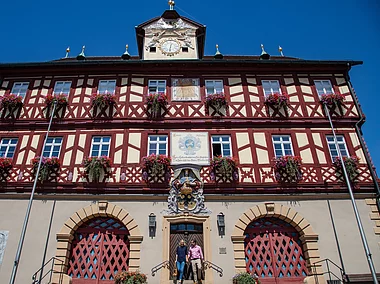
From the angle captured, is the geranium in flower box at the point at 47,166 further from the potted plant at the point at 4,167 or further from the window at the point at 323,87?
the window at the point at 323,87

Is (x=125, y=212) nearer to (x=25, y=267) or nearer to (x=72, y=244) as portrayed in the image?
(x=72, y=244)

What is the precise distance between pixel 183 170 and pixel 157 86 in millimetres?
5064

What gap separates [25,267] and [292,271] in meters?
9.87

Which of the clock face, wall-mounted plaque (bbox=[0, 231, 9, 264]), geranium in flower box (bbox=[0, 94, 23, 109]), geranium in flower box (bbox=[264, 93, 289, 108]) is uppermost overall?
the clock face

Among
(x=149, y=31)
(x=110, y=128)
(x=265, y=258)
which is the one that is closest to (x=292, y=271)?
(x=265, y=258)

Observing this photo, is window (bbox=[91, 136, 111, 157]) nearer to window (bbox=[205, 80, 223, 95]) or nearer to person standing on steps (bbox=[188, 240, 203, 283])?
window (bbox=[205, 80, 223, 95])

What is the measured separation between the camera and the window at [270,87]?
17719mm

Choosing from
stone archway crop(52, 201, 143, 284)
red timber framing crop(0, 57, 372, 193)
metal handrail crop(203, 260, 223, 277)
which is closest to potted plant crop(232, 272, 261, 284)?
metal handrail crop(203, 260, 223, 277)

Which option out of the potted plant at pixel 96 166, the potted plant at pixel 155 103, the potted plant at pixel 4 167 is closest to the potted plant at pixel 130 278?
→ the potted plant at pixel 96 166

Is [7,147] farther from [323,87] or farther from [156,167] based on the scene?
[323,87]

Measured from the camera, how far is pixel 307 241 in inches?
541

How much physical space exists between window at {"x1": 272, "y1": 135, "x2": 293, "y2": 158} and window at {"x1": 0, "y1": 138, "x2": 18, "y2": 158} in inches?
459

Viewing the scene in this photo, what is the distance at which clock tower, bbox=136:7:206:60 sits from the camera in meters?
20.2

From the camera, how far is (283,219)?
14.4m
